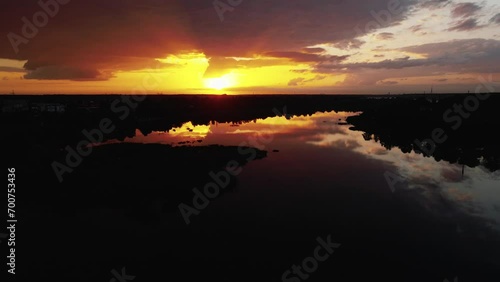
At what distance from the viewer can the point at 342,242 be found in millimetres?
19547

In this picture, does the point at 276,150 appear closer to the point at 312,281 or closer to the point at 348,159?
the point at 348,159

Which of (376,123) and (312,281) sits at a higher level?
(376,123)

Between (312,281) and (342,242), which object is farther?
(342,242)

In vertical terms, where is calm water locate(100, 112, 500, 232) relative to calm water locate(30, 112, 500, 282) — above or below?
above

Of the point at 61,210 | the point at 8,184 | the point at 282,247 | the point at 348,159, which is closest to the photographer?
the point at 282,247

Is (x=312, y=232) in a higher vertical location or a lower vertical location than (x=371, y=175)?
lower

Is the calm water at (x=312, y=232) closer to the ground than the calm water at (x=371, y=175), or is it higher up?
closer to the ground

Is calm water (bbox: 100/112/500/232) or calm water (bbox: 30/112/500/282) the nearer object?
calm water (bbox: 30/112/500/282)

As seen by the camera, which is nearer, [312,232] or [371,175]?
[312,232]

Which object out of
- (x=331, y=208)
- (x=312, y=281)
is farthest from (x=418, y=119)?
(x=312, y=281)

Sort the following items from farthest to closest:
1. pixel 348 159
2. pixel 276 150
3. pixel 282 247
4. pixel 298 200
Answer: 1. pixel 276 150
2. pixel 348 159
3. pixel 298 200
4. pixel 282 247

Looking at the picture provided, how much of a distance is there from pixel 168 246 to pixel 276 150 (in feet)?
105

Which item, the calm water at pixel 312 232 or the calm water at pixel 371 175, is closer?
the calm water at pixel 312 232

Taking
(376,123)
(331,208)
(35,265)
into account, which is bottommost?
(35,265)
